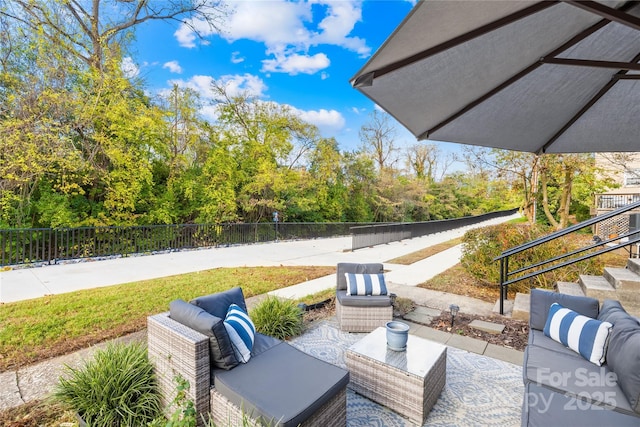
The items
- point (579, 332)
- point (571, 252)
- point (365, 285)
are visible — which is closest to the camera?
point (579, 332)

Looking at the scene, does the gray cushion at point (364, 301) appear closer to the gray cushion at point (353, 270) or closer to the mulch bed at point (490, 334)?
the gray cushion at point (353, 270)

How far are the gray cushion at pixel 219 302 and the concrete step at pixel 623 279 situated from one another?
450 cm

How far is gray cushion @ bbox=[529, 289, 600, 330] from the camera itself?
271 cm

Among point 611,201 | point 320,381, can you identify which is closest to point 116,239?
point 320,381

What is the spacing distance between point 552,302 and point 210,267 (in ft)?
21.6

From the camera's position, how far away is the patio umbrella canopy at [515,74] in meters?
1.56

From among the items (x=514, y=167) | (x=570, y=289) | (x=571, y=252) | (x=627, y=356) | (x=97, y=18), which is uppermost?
(x=97, y=18)

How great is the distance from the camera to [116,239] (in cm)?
807

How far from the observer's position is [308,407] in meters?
1.71

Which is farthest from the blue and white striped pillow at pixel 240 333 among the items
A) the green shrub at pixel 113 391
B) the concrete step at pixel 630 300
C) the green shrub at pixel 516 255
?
the green shrub at pixel 516 255

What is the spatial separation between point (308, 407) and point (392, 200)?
61.8ft

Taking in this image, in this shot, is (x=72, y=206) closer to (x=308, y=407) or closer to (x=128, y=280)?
(x=128, y=280)

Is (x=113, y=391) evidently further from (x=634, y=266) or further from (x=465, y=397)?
(x=634, y=266)

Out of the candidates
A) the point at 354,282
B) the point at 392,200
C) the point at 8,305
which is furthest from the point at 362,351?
the point at 392,200
